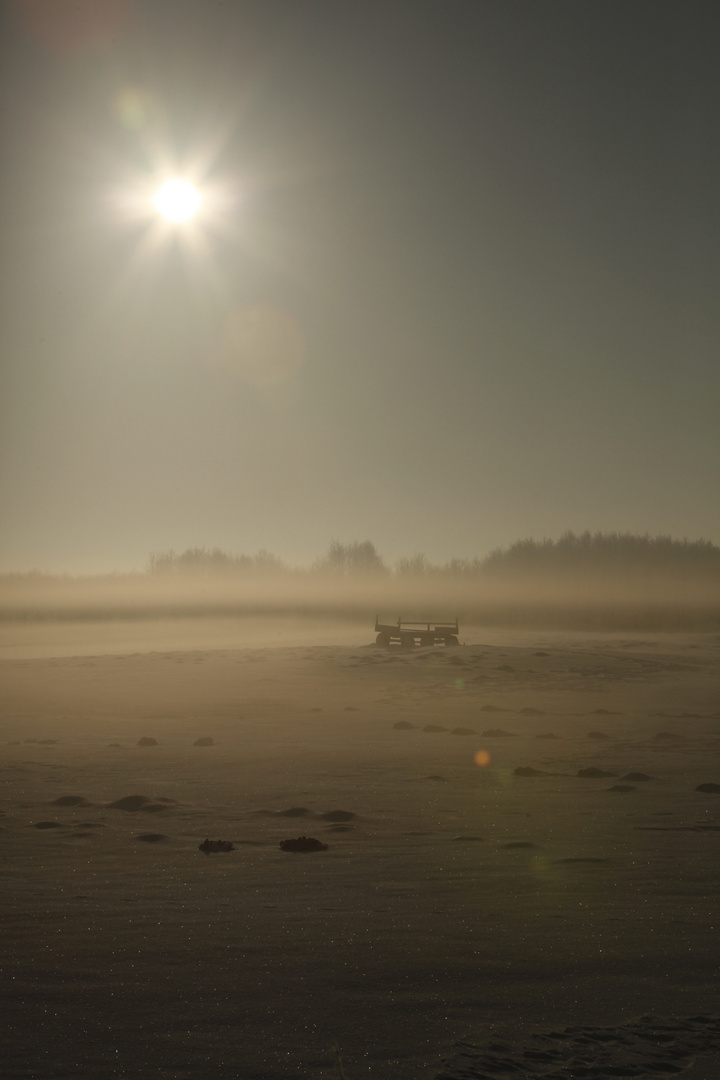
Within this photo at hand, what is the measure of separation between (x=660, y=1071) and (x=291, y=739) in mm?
8862

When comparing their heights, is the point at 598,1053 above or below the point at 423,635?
below

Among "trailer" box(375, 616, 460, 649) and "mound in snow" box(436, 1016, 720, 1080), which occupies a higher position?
"trailer" box(375, 616, 460, 649)

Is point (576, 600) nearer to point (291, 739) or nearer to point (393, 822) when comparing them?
point (291, 739)

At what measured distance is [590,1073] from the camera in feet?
8.22

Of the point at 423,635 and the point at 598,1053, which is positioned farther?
the point at 423,635

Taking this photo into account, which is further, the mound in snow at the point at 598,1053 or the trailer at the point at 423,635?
the trailer at the point at 423,635

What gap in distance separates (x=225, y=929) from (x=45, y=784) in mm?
4647

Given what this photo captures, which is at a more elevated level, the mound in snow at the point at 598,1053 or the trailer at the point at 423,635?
the trailer at the point at 423,635

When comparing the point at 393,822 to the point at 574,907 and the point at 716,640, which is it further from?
the point at 716,640

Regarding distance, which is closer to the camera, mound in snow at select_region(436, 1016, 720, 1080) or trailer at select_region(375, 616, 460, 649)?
mound in snow at select_region(436, 1016, 720, 1080)

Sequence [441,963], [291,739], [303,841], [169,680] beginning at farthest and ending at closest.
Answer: [169,680] → [291,739] → [303,841] → [441,963]

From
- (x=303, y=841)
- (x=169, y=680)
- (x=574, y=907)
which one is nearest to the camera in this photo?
(x=574, y=907)

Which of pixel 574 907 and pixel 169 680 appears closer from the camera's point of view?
pixel 574 907

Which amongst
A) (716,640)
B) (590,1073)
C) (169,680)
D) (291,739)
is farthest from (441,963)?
(716,640)
